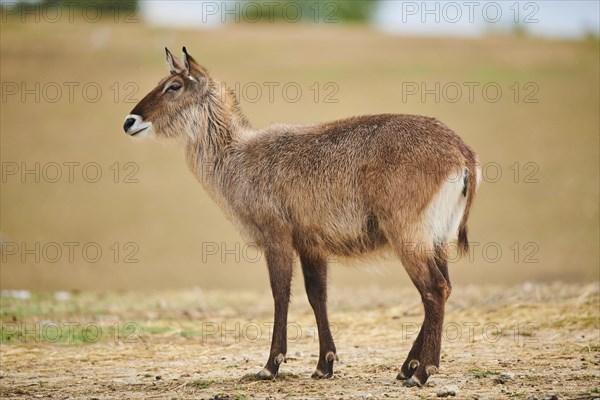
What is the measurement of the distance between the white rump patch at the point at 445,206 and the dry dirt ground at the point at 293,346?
1.35m

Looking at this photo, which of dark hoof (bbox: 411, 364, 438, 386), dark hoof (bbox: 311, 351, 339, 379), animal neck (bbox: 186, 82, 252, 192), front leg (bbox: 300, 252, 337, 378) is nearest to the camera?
dark hoof (bbox: 411, 364, 438, 386)

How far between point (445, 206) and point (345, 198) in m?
0.92

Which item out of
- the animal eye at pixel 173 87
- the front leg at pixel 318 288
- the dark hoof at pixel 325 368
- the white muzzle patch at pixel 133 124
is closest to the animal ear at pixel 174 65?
the animal eye at pixel 173 87

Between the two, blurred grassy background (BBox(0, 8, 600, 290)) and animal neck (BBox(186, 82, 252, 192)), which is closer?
animal neck (BBox(186, 82, 252, 192))

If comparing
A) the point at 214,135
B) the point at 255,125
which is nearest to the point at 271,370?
the point at 214,135

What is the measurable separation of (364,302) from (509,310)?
2585 millimetres

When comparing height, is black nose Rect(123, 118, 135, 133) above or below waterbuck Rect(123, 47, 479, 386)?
above

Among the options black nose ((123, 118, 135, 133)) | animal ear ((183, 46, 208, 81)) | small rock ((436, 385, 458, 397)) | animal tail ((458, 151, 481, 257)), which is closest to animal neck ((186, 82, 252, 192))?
animal ear ((183, 46, 208, 81))

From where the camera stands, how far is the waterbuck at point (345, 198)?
7680mm

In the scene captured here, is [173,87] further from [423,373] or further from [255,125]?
[255,125]

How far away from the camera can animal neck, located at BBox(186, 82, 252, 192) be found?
9.04 m

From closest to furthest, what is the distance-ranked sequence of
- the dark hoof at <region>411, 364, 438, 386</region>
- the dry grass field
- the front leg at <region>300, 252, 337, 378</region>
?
the dark hoof at <region>411, 364, 438, 386</region> → the front leg at <region>300, 252, 337, 378</region> → the dry grass field

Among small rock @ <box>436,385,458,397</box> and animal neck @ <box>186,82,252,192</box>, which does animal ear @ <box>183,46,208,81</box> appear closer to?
animal neck @ <box>186,82,252,192</box>

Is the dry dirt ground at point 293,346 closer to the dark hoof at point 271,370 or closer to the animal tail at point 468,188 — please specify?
the dark hoof at point 271,370
